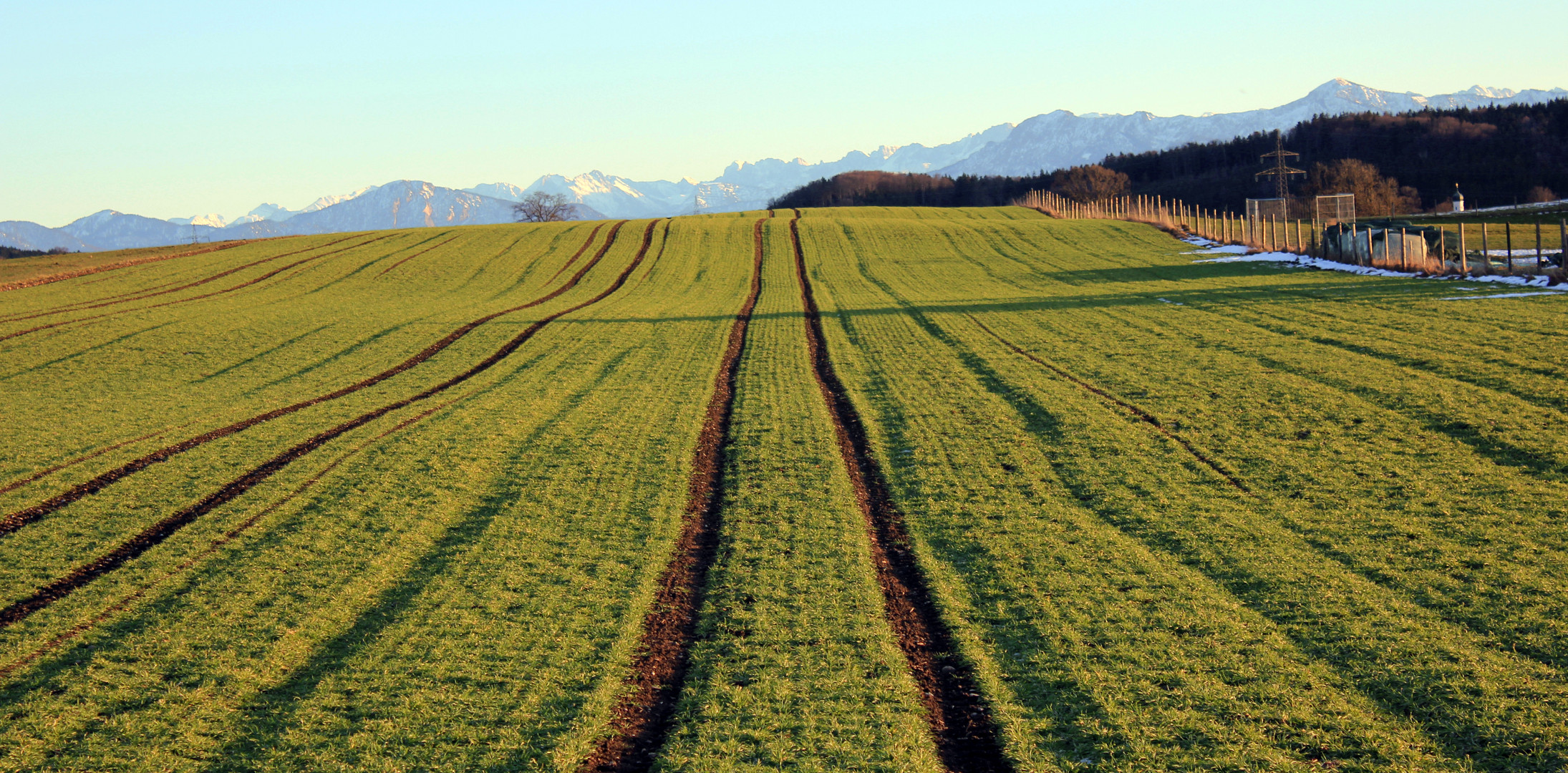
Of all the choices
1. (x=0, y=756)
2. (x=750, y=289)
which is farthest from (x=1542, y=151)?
(x=0, y=756)

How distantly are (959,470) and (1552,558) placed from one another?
22.3ft

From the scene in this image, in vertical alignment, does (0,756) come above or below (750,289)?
below

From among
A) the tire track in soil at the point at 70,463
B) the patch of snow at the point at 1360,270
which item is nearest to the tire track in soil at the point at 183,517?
the tire track in soil at the point at 70,463

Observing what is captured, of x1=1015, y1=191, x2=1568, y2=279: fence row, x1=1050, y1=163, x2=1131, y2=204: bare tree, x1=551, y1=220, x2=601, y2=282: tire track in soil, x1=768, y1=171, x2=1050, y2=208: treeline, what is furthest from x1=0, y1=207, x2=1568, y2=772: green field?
x1=768, y1=171, x2=1050, y2=208: treeline

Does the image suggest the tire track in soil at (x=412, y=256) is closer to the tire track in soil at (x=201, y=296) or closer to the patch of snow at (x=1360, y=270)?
the tire track in soil at (x=201, y=296)

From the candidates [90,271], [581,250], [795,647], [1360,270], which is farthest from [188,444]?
[90,271]

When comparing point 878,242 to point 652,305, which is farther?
point 878,242

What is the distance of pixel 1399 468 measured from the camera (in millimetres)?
11852

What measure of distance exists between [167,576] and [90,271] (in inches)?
2162

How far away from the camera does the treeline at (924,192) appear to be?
126125 millimetres

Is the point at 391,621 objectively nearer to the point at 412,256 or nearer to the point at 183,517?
the point at 183,517

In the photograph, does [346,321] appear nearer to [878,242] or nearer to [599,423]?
[599,423]

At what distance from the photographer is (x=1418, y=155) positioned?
109 meters

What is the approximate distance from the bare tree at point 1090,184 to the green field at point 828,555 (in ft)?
294
